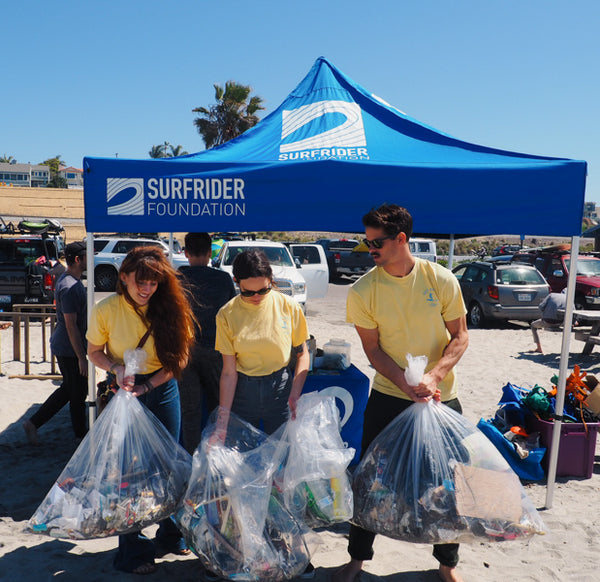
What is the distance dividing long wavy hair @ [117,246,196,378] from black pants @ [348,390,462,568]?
1.04m

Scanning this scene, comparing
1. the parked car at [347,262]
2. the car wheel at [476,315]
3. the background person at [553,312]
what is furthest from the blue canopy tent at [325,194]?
the parked car at [347,262]

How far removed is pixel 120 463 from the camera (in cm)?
257

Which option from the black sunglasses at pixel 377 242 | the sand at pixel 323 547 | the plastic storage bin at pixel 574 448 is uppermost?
the black sunglasses at pixel 377 242

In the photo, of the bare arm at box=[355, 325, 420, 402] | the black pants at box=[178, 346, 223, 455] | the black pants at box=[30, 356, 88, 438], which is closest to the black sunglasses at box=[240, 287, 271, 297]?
the bare arm at box=[355, 325, 420, 402]

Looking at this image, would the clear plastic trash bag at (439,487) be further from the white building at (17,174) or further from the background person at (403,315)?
the white building at (17,174)

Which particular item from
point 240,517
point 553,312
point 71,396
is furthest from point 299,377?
point 553,312

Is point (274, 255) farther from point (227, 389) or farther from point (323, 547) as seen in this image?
point (227, 389)

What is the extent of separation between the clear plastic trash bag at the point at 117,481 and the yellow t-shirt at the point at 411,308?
1.19 metres

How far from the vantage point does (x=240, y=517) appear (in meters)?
2.39

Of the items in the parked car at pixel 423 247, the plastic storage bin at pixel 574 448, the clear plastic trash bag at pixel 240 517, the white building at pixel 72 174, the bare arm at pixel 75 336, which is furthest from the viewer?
the white building at pixel 72 174

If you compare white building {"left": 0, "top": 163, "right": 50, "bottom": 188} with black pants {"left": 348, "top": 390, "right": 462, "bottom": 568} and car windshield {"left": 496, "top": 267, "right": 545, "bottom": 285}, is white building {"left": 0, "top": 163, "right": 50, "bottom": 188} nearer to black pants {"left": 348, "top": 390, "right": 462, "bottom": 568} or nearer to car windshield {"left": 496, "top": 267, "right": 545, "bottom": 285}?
car windshield {"left": 496, "top": 267, "right": 545, "bottom": 285}

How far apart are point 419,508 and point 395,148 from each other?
2465 mm

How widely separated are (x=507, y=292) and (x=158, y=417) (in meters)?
9.60

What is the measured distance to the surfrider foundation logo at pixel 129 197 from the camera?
3.27 meters
